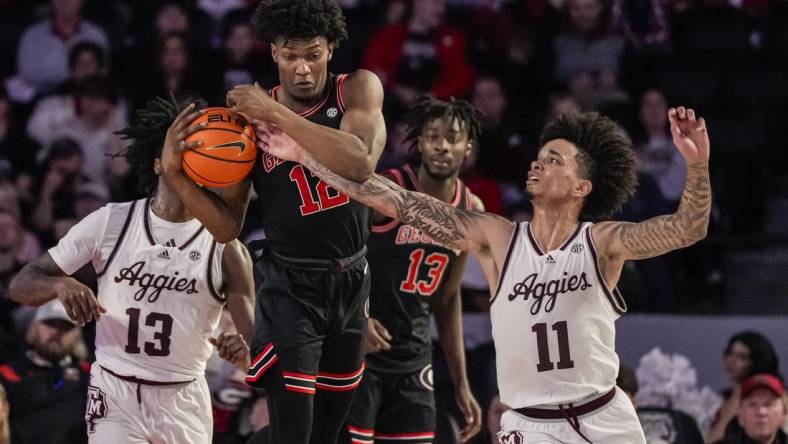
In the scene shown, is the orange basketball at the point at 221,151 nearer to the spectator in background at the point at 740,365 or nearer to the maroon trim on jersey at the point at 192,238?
the maroon trim on jersey at the point at 192,238

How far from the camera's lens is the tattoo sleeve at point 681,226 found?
5996mm

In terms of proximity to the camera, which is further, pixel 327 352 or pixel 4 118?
pixel 4 118

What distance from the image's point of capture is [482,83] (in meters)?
12.1

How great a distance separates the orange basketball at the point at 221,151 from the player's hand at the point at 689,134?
71.6 inches

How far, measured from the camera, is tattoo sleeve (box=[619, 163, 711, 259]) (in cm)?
600

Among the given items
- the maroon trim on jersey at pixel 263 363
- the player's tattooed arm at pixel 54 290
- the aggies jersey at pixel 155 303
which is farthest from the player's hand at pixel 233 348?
the player's tattooed arm at pixel 54 290

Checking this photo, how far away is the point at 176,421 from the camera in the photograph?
6867 mm

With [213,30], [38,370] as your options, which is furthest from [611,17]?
[38,370]

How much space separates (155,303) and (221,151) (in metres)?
1.11

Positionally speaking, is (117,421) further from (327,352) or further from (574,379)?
(574,379)

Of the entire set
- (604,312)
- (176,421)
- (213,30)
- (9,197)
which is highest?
(213,30)

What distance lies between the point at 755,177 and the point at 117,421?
642 cm

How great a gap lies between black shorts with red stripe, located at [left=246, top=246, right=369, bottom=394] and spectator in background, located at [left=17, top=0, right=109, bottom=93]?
6817mm

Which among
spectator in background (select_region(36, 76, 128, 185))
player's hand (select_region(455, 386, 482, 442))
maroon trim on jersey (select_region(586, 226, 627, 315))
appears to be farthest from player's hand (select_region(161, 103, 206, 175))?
spectator in background (select_region(36, 76, 128, 185))
